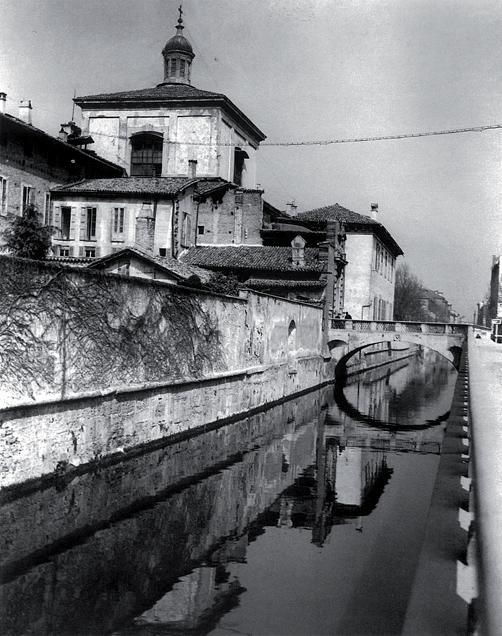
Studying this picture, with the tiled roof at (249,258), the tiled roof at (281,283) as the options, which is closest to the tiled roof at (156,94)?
the tiled roof at (249,258)

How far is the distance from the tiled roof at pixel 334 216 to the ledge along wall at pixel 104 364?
83.5 ft

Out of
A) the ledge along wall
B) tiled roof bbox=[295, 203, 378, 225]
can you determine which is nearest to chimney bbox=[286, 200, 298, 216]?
tiled roof bbox=[295, 203, 378, 225]

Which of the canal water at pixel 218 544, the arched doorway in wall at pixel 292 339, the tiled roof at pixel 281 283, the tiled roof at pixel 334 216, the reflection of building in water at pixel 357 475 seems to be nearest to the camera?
the canal water at pixel 218 544

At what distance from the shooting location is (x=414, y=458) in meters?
17.0

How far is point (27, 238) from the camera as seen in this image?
26969 millimetres

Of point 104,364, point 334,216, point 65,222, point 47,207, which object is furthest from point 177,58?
point 104,364

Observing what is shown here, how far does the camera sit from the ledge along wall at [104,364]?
10328 millimetres

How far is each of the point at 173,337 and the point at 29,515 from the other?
23.5 feet

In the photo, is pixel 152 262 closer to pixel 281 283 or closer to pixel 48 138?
pixel 281 283

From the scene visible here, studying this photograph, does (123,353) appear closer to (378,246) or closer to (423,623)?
(423,623)

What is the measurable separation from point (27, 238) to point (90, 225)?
907 cm

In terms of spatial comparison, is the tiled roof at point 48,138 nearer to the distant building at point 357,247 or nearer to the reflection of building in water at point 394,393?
the distant building at point 357,247

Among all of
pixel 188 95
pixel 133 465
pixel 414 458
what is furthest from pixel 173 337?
pixel 188 95

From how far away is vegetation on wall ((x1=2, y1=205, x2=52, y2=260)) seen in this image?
86.9ft
